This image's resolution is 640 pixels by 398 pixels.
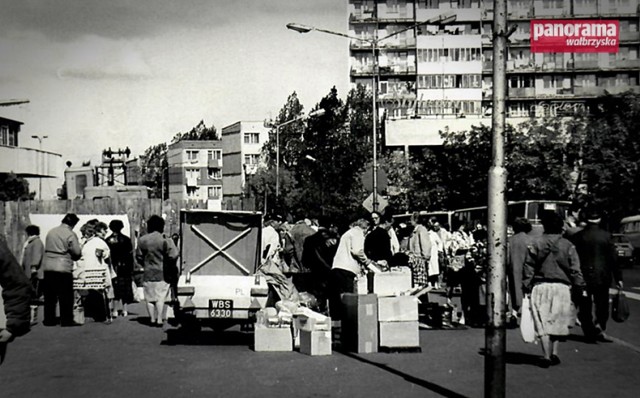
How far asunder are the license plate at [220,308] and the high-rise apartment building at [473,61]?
274ft

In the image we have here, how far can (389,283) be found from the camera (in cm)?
1409

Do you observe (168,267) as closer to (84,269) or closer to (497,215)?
(84,269)

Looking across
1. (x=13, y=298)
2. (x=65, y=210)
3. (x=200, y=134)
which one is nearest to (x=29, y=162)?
(x=65, y=210)

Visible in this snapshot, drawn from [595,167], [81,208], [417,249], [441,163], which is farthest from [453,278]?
[441,163]

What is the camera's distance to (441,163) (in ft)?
235

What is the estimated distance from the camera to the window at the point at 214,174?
15050 cm

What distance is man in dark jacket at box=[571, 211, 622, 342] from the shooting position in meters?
15.1

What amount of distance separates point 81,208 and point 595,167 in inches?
1392

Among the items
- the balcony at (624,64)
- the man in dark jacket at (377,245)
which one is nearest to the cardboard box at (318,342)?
the man in dark jacket at (377,245)

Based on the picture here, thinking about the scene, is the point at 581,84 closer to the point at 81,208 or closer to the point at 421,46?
the point at 421,46

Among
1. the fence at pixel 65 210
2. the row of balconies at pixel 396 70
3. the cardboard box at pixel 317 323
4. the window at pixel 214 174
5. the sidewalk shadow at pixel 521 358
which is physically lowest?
the sidewalk shadow at pixel 521 358

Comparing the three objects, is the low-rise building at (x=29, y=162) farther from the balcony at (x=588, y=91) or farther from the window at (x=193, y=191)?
the window at (x=193, y=191)

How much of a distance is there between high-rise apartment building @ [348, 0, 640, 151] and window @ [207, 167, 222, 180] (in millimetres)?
48553

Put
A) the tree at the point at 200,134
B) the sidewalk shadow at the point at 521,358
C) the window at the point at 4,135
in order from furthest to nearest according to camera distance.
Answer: the tree at the point at 200,134
the window at the point at 4,135
the sidewalk shadow at the point at 521,358
